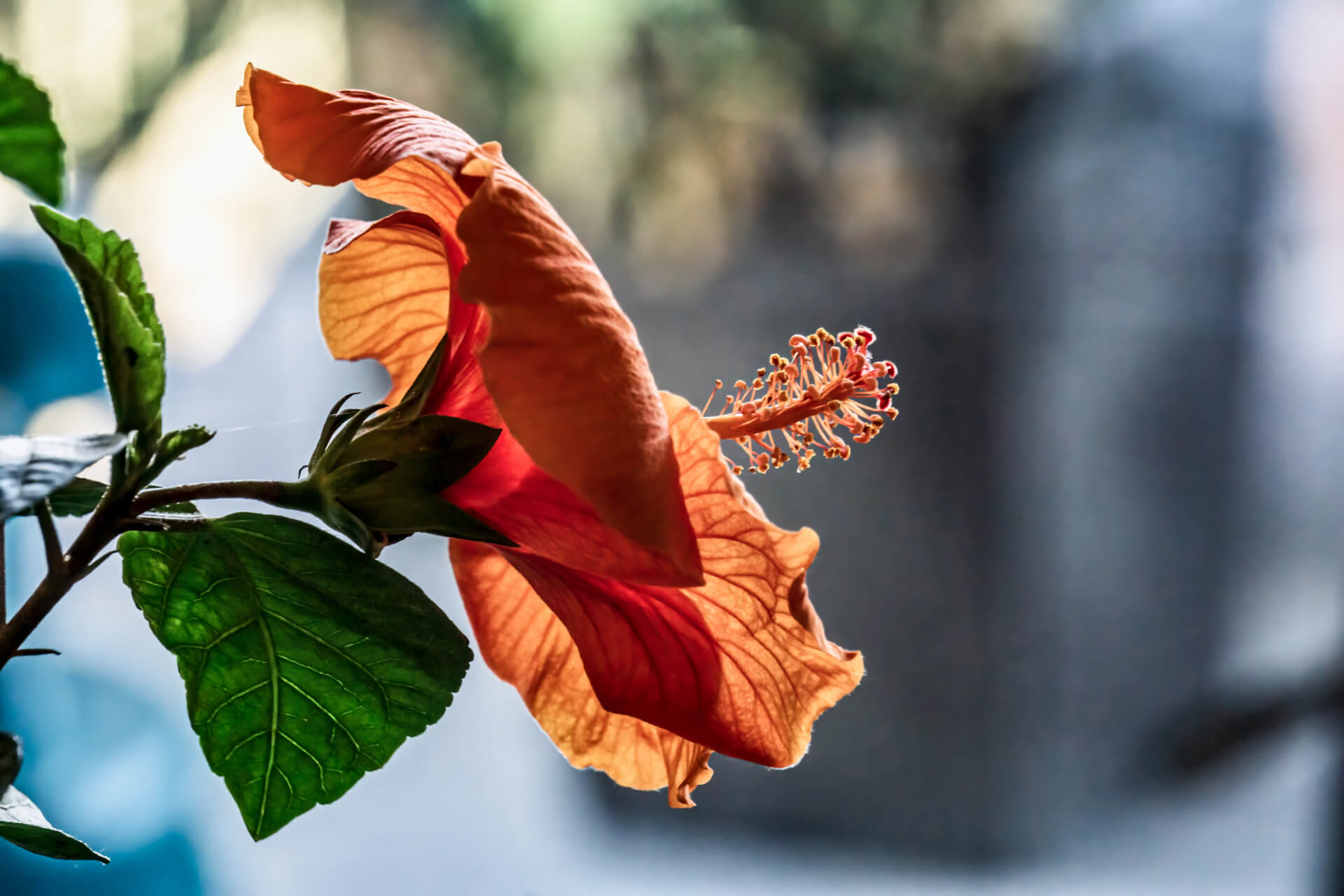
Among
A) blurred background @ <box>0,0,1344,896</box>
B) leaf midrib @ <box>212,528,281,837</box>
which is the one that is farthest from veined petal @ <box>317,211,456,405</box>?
blurred background @ <box>0,0,1344,896</box>

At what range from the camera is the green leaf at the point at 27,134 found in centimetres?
25

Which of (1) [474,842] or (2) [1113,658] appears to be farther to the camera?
(2) [1113,658]

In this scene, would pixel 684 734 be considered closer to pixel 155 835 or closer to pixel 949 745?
pixel 155 835

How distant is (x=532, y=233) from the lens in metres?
0.28

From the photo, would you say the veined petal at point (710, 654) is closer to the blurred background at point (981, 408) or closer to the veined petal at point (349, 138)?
the veined petal at point (349, 138)

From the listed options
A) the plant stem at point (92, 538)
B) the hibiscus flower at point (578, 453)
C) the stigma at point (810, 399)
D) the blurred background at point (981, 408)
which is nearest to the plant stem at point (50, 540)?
the plant stem at point (92, 538)

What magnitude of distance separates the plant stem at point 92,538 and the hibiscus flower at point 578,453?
0.07 m

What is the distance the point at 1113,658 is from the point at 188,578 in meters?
1.49

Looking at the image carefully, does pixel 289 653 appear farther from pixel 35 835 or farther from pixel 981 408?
pixel 981 408

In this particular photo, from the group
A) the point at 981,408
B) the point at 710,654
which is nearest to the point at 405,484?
the point at 710,654

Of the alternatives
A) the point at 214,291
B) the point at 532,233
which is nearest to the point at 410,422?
the point at 532,233

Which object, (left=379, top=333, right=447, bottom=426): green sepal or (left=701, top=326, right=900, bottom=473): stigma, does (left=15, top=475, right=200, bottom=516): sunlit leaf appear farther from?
(left=701, top=326, right=900, bottom=473): stigma

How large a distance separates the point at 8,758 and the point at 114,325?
0.37 feet

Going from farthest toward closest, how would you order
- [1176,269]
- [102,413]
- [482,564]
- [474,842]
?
[1176,269], [474,842], [102,413], [482,564]
